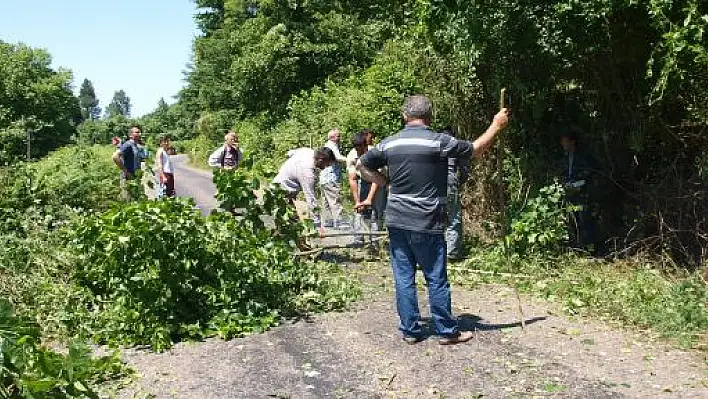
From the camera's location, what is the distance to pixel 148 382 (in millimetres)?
5398

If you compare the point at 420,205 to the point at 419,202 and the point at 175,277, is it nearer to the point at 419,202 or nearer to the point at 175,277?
the point at 419,202

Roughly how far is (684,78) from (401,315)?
3.87 metres

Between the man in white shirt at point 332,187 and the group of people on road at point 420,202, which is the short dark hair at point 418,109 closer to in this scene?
the group of people on road at point 420,202

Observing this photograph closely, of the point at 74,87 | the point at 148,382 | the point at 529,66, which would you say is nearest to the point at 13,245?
the point at 148,382

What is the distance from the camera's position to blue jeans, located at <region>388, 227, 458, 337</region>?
19.1 ft

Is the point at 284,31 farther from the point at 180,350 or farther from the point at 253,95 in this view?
the point at 180,350

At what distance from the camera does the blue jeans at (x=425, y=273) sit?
583cm

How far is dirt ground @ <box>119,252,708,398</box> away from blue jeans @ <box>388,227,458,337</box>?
192 mm

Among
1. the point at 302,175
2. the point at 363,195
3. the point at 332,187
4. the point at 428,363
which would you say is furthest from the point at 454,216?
the point at 428,363

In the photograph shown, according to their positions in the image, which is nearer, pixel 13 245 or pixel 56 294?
pixel 56 294

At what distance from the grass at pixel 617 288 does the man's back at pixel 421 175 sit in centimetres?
202

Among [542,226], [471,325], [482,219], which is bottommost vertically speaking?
[471,325]

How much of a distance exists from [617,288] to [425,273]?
2346mm

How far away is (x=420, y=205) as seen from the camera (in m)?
5.76
